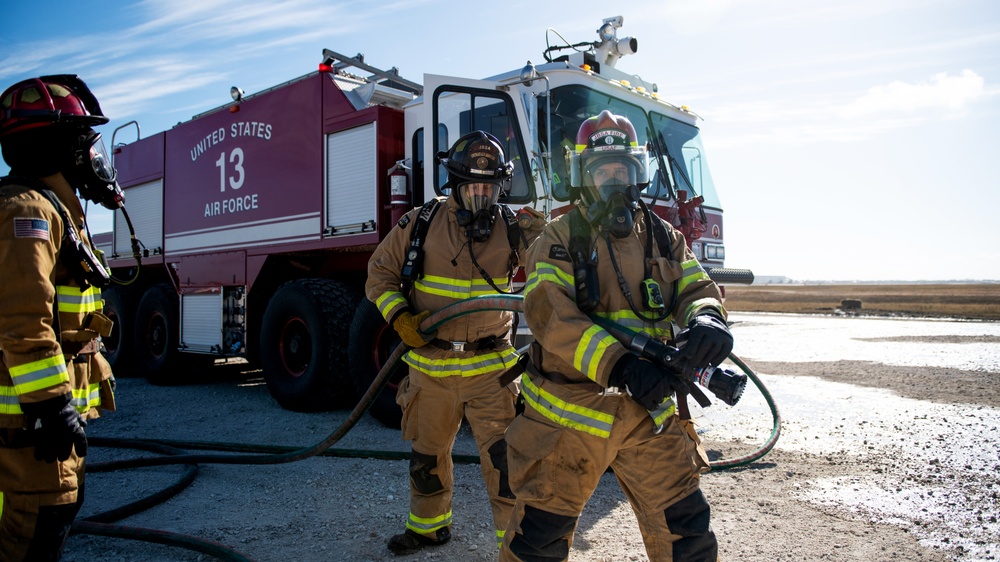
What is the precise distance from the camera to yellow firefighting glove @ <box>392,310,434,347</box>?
3420 mm

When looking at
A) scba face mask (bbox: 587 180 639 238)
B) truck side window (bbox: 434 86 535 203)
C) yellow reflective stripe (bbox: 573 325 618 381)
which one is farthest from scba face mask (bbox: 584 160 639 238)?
truck side window (bbox: 434 86 535 203)

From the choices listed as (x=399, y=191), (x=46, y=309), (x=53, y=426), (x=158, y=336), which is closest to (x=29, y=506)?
(x=53, y=426)

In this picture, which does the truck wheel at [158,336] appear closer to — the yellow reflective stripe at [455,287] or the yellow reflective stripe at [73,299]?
the yellow reflective stripe at [455,287]

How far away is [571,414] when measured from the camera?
7.85 ft

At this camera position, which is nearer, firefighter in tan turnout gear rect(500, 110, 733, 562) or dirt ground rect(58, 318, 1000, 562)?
firefighter in tan turnout gear rect(500, 110, 733, 562)

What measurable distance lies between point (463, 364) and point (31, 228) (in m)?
1.86

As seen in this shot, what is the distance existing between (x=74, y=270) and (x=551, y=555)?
6.59 feet

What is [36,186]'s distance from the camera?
2.46 m

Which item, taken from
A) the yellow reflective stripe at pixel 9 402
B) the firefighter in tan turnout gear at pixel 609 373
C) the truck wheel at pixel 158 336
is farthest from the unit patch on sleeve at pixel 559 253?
the truck wheel at pixel 158 336

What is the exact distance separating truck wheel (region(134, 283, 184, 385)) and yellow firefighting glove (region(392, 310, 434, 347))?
6.19m

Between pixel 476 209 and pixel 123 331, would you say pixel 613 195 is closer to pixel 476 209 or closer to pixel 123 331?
pixel 476 209

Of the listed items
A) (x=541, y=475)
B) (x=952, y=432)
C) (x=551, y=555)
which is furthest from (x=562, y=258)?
(x=952, y=432)

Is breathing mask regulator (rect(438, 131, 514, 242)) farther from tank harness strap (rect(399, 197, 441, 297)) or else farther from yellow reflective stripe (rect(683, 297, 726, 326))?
yellow reflective stripe (rect(683, 297, 726, 326))

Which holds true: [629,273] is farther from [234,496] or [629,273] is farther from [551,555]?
[234,496]
